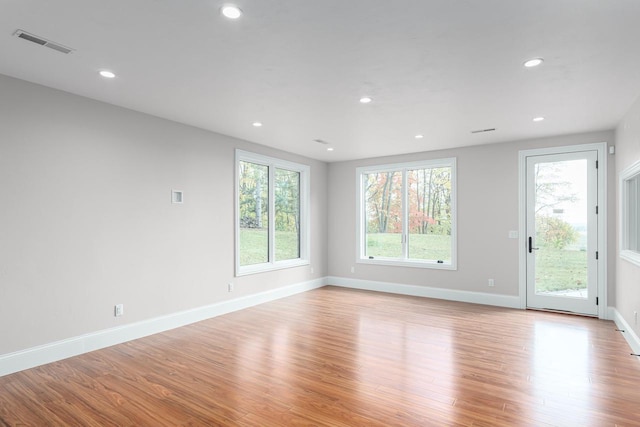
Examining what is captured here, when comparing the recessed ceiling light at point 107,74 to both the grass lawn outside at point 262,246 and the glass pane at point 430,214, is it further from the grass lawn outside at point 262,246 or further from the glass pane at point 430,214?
the glass pane at point 430,214

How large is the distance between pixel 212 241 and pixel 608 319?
225 inches

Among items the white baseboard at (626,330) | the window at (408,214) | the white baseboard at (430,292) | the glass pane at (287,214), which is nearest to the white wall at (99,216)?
the glass pane at (287,214)

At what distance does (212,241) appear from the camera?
16.9 feet

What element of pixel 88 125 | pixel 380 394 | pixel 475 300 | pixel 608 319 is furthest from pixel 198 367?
pixel 608 319

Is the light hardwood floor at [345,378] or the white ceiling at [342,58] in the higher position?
the white ceiling at [342,58]

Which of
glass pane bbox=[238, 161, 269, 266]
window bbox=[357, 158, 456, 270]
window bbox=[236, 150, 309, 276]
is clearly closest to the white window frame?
window bbox=[357, 158, 456, 270]

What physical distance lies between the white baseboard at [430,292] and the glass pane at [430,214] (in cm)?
58

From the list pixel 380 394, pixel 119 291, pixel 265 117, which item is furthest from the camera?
pixel 265 117

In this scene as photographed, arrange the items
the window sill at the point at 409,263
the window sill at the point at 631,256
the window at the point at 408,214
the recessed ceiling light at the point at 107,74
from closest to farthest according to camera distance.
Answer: the recessed ceiling light at the point at 107,74
the window sill at the point at 631,256
the window sill at the point at 409,263
the window at the point at 408,214

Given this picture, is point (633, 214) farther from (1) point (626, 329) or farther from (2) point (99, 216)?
(2) point (99, 216)

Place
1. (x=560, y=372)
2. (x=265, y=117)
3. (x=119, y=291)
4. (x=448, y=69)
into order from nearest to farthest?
1. (x=448, y=69)
2. (x=560, y=372)
3. (x=119, y=291)
4. (x=265, y=117)

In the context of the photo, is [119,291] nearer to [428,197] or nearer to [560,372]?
[560,372]

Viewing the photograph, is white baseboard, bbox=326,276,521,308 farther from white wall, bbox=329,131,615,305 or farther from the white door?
the white door

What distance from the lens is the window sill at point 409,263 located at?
629 centimetres
